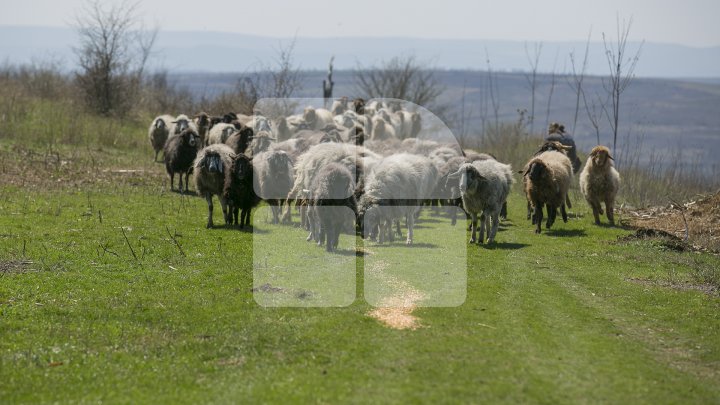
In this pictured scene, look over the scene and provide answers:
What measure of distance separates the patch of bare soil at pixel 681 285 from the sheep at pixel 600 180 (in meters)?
6.63

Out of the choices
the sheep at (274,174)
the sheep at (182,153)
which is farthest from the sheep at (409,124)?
the sheep at (274,174)

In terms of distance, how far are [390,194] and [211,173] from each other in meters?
4.14

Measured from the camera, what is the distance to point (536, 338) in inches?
379

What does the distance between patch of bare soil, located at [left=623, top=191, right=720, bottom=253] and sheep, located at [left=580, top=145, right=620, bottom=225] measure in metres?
0.92

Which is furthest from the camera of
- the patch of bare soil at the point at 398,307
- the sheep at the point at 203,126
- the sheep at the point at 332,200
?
the sheep at the point at 203,126

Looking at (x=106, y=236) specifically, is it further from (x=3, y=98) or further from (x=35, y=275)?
(x=3, y=98)

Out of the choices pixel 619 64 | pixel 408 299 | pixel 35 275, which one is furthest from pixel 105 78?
pixel 408 299

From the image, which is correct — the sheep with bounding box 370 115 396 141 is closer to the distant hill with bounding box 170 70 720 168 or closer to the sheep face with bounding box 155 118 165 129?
the sheep face with bounding box 155 118 165 129

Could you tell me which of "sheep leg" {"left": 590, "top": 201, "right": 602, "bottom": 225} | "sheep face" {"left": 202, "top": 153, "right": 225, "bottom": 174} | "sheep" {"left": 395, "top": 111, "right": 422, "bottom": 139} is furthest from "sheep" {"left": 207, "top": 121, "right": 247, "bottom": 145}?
"sheep leg" {"left": 590, "top": 201, "right": 602, "bottom": 225}

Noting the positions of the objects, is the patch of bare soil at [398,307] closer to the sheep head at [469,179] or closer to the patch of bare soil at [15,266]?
the sheep head at [469,179]

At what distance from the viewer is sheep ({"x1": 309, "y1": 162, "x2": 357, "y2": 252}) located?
14508mm

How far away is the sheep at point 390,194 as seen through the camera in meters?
15.6

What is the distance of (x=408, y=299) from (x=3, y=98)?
29275mm

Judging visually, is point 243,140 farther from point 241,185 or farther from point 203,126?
point 203,126
